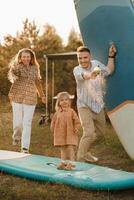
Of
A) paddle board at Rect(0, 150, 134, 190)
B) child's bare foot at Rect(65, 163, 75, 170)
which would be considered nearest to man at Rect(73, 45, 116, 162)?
paddle board at Rect(0, 150, 134, 190)

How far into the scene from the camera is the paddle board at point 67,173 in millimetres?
4387

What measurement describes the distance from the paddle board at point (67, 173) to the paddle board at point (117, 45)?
985mm

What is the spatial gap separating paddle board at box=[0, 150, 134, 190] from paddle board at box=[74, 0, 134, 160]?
38.8 inches

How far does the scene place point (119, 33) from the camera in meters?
5.76

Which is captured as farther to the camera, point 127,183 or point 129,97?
point 129,97

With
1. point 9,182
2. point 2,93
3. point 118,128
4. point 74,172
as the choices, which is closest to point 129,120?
point 118,128

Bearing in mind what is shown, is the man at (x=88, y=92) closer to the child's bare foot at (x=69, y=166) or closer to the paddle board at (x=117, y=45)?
the paddle board at (x=117, y=45)

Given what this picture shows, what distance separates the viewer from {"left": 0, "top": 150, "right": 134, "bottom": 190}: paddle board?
4.39 meters

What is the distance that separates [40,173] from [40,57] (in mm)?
17854

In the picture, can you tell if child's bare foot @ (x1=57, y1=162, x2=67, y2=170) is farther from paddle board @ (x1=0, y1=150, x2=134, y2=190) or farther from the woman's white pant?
the woman's white pant

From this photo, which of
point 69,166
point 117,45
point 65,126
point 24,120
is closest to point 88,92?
point 65,126

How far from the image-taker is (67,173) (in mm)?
4746

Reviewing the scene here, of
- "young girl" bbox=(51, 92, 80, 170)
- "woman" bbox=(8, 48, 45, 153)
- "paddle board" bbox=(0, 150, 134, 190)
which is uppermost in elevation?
"woman" bbox=(8, 48, 45, 153)

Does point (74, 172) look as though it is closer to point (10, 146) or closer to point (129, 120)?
point (129, 120)
